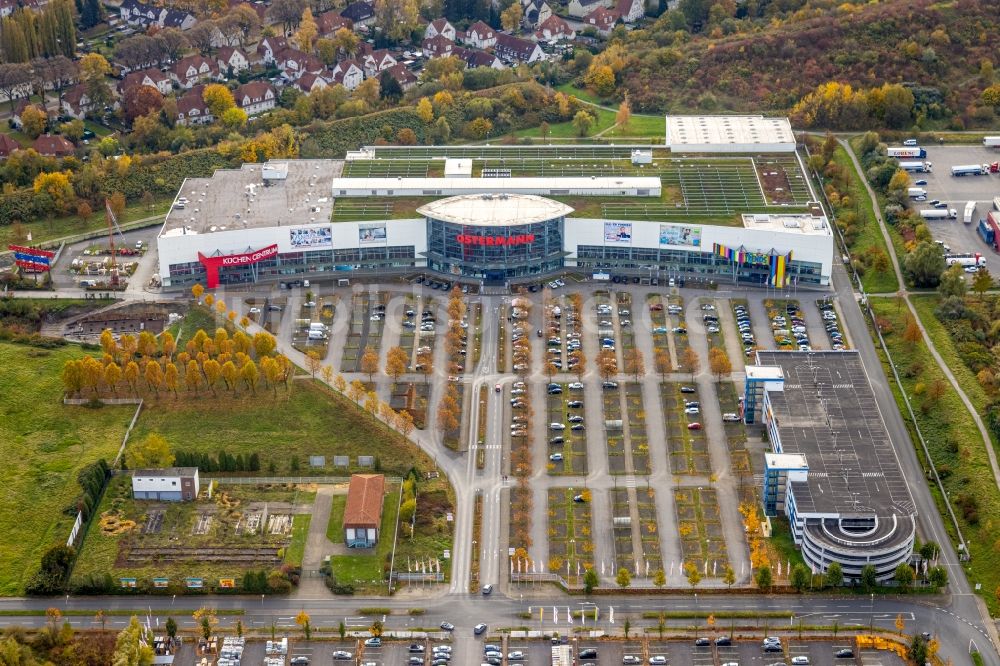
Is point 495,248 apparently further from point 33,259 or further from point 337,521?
point 33,259

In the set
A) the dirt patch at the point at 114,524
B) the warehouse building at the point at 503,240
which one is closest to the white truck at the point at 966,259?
the warehouse building at the point at 503,240

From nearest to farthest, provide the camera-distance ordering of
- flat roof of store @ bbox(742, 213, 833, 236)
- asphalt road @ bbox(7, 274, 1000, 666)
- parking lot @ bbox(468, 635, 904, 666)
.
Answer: parking lot @ bbox(468, 635, 904, 666) → asphalt road @ bbox(7, 274, 1000, 666) → flat roof of store @ bbox(742, 213, 833, 236)

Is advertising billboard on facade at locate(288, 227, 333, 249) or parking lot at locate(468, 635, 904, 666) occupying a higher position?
advertising billboard on facade at locate(288, 227, 333, 249)

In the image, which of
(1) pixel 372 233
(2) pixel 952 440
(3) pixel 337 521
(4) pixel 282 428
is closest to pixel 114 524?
(3) pixel 337 521

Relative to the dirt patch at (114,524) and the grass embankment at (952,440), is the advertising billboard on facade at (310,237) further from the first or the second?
the grass embankment at (952,440)

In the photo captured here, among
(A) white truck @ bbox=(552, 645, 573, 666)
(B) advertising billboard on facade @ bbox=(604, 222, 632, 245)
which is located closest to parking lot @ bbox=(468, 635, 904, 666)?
(A) white truck @ bbox=(552, 645, 573, 666)

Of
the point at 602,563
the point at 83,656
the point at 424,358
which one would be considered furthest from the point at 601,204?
the point at 83,656

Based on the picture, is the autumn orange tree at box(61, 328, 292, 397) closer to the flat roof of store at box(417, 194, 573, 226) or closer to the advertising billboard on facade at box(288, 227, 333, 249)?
the advertising billboard on facade at box(288, 227, 333, 249)
